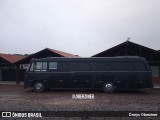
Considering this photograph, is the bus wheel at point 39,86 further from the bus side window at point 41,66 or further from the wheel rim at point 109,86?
the wheel rim at point 109,86

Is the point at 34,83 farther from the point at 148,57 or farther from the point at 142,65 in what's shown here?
the point at 148,57

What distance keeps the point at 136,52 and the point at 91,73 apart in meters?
8.80

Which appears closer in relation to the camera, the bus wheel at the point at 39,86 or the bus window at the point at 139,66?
the bus window at the point at 139,66

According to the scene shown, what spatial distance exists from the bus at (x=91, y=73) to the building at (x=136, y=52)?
5755mm

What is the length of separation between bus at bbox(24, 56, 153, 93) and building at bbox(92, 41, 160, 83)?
576 cm

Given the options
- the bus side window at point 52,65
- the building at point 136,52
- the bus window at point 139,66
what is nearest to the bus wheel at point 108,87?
the bus window at point 139,66

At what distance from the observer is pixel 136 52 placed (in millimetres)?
27266

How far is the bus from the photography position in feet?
64.3

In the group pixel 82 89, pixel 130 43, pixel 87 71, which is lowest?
pixel 82 89

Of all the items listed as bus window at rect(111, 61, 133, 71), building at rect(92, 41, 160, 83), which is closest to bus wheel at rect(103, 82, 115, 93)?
bus window at rect(111, 61, 133, 71)

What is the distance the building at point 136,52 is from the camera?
25.5m

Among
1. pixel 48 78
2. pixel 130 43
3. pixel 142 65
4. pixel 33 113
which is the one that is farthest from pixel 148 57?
pixel 33 113

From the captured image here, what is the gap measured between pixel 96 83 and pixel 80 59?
6.84 feet

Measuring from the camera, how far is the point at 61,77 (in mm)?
20203
